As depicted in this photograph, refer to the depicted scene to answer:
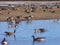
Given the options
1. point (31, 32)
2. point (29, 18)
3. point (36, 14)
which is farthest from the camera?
point (36, 14)

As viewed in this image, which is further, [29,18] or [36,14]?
[36,14]

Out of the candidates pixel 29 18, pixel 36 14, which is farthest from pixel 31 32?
pixel 36 14

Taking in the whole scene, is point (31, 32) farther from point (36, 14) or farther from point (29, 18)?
point (36, 14)

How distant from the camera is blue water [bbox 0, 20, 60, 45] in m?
20.2

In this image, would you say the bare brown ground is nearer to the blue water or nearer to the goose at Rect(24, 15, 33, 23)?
the goose at Rect(24, 15, 33, 23)

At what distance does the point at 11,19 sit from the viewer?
89.8 ft

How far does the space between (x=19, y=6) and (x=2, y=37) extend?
46.4 feet

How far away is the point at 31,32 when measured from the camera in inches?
904

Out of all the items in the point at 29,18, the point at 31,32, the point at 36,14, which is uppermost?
Result: the point at 31,32

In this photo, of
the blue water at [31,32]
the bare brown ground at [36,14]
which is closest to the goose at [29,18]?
the bare brown ground at [36,14]

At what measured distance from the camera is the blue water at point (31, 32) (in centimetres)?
2025

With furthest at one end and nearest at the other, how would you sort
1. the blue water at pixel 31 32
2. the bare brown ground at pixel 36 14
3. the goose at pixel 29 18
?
the bare brown ground at pixel 36 14
the goose at pixel 29 18
the blue water at pixel 31 32

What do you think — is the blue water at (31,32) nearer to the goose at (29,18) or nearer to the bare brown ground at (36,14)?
the goose at (29,18)

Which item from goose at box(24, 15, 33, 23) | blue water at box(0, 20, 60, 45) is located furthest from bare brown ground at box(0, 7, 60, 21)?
blue water at box(0, 20, 60, 45)
